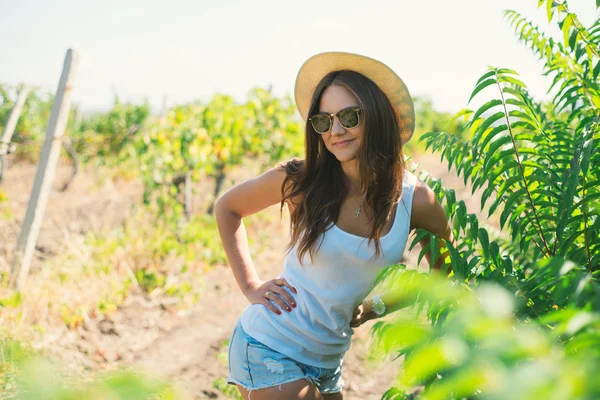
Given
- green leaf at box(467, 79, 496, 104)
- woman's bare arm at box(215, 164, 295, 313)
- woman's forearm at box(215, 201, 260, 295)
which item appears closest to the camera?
green leaf at box(467, 79, 496, 104)

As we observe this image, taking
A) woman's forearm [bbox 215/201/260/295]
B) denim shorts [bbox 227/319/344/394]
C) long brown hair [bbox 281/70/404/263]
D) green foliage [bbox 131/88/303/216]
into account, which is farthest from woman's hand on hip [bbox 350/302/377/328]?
green foliage [bbox 131/88/303/216]

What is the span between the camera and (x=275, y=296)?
85.7 inches

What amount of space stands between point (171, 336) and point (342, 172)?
3.10 m

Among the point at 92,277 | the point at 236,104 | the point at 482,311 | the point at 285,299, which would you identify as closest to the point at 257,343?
the point at 285,299

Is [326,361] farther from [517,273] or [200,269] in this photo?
[200,269]

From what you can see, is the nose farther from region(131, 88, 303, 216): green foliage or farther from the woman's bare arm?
region(131, 88, 303, 216): green foliage

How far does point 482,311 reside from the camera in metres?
0.80

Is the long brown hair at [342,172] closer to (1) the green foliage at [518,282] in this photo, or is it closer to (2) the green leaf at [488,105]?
(1) the green foliage at [518,282]

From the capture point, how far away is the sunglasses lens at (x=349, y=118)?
2.12 metres

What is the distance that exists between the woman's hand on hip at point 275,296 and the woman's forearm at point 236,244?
0.14 m

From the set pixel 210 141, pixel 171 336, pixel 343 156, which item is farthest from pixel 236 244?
pixel 210 141

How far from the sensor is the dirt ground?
3.96 metres

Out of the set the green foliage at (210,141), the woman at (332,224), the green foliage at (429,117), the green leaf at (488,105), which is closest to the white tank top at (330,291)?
the woman at (332,224)

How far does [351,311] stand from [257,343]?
39 cm
